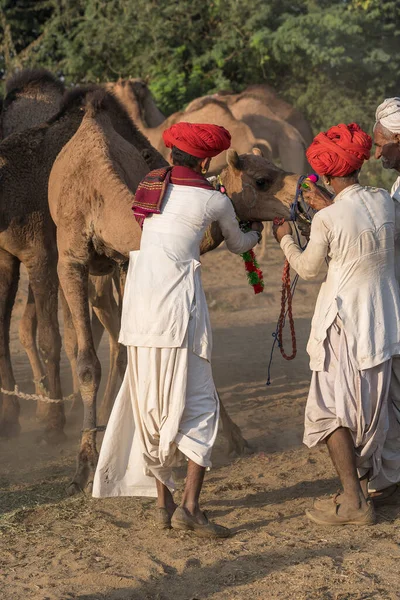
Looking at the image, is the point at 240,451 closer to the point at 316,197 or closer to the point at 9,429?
the point at 9,429

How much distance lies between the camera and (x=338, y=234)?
15.0 ft

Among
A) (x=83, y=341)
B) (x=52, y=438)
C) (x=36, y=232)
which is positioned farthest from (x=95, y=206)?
(x=52, y=438)

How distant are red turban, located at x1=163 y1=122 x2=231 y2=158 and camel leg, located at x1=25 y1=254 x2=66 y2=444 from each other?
2471 mm

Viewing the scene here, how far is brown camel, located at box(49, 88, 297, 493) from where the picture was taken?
5535mm

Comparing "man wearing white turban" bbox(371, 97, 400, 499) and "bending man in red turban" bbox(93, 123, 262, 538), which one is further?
"man wearing white turban" bbox(371, 97, 400, 499)

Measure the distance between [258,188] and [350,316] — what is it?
4.22ft

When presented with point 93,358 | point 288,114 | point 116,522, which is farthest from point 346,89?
point 116,522

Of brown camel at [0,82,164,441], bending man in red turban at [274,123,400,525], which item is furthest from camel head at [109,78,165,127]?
bending man in red turban at [274,123,400,525]

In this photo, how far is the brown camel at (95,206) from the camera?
5535mm

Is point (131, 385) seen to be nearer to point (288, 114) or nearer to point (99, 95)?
point (99, 95)

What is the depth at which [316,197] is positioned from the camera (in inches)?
200

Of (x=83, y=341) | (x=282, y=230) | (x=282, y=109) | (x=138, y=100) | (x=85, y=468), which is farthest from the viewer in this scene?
(x=282, y=109)

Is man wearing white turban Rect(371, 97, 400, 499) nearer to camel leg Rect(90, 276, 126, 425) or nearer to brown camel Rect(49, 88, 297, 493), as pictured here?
brown camel Rect(49, 88, 297, 493)

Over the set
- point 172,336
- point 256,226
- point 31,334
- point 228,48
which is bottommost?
point 31,334
